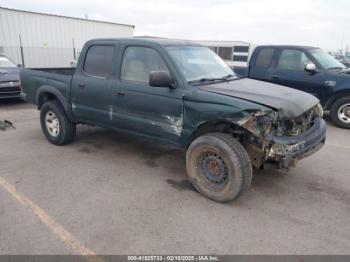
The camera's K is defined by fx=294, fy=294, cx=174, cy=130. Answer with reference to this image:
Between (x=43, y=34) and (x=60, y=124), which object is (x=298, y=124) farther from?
(x=43, y=34)

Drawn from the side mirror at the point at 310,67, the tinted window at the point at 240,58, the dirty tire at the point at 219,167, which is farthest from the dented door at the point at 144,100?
the tinted window at the point at 240,58

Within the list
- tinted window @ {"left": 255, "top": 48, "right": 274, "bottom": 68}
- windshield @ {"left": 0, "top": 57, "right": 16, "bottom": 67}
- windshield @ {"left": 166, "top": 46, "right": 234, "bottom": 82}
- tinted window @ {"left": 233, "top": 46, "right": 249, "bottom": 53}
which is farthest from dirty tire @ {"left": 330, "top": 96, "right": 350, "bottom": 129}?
tinted window @ {"left": 233, "top": 46, "right": 249, "bottom": 53}

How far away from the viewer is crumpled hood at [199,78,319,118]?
3277mm

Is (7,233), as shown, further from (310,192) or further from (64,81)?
(310,192)

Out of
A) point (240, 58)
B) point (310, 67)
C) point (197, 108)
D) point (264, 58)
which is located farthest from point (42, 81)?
point (240, 58)

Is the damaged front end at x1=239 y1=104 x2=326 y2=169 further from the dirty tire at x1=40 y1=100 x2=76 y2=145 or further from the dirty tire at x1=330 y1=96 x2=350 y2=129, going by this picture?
the dirty tire at x1=330 y1=96 x2=350 y2=129

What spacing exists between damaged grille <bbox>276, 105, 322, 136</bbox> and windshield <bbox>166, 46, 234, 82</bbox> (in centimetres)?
123

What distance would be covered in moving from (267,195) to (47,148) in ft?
12.7

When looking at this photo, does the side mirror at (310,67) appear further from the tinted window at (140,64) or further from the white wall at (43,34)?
the white wall at (43,34)

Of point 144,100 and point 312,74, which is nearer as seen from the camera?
point 144,100

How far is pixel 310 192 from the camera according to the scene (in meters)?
3.87

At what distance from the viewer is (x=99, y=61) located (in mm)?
4672

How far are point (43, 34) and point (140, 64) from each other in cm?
1326

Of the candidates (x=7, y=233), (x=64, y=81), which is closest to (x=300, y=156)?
(x=7, y=233)
